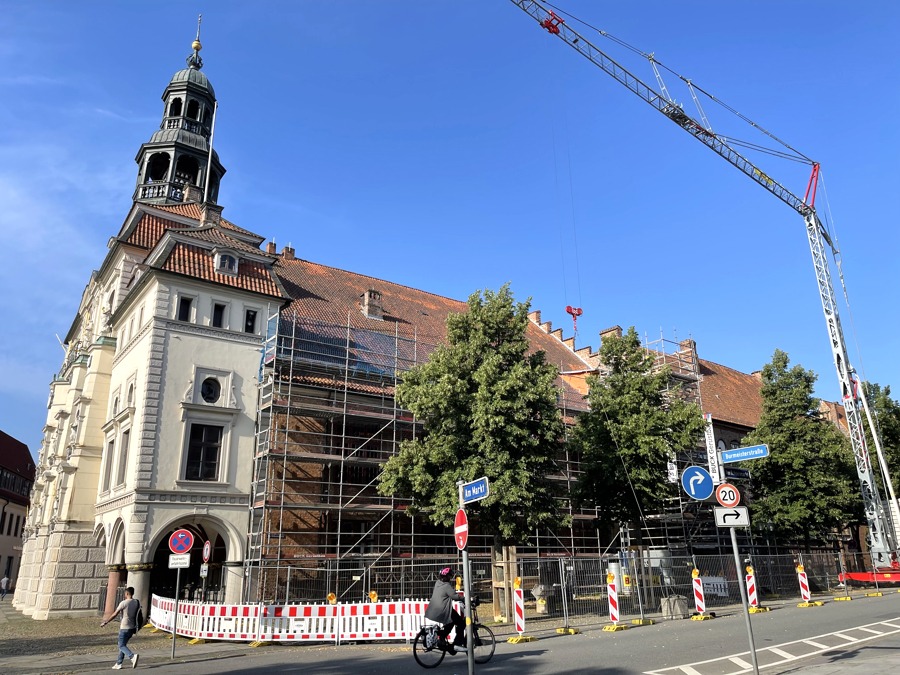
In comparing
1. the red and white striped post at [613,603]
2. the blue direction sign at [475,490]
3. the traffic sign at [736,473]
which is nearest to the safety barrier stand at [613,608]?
the red and white striped post at [613,603]

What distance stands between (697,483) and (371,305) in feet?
84.1

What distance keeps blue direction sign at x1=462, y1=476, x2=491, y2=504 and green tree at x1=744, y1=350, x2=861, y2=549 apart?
94.8 ft

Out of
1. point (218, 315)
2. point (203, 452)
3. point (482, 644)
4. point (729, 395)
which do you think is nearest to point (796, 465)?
point (729, 395)

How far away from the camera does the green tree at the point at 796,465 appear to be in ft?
110

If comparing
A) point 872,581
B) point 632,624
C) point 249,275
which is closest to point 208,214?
point 249,275

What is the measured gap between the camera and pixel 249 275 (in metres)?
29.2

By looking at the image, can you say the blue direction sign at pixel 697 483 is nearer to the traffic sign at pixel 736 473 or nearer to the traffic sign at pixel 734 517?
the traffic sign at pixel 734 517

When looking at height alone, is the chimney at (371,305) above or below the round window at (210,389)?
above

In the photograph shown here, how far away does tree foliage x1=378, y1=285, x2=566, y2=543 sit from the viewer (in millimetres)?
22219

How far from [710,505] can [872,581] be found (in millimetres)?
8271

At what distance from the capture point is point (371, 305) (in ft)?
116

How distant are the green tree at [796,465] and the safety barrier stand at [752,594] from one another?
40.1ft

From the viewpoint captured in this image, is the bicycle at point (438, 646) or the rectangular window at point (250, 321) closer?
the bicycle at point (438, 646)

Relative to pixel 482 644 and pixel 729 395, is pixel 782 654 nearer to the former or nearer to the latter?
pixel 482 644
